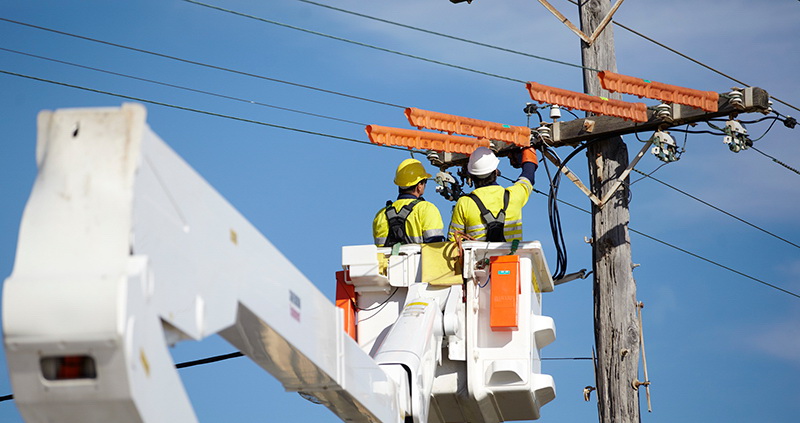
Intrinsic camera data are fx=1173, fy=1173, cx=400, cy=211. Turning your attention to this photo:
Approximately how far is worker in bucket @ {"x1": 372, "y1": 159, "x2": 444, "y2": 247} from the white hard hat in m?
0.45

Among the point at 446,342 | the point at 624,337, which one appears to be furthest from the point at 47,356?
the point at 624,337

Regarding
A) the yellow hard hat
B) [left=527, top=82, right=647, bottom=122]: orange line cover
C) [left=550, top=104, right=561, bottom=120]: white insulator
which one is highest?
[left=550, top=104, right=561, bottom=120]: white insulator

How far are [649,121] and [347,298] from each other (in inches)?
163

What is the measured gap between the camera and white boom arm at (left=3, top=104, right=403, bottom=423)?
3.32 meters

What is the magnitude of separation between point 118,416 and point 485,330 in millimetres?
5731

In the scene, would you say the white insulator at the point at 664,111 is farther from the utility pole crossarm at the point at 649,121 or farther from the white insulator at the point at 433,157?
the white insulator at the point at 433,157

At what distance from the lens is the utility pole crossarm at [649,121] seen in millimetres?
11406

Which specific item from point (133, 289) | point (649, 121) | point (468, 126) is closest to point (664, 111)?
point (649, 121)

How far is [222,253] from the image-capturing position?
4.15 metres

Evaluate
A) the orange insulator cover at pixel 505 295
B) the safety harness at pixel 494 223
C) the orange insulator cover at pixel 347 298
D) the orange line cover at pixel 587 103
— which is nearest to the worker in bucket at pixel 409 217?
the safety harness at pixel 494 223

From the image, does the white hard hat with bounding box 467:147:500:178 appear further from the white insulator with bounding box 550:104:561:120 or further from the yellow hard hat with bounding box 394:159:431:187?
the white insulator with bounding box 550:104:561:120

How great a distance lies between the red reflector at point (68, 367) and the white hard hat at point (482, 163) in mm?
7717

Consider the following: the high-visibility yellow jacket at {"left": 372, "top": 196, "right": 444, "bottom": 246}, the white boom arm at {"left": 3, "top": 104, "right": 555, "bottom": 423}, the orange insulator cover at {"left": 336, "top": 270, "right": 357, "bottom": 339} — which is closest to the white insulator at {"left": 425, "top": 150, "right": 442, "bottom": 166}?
the high-visibility yellow jacket at {"left": 372, "top": 196, "right": 444, "bottom": 246}

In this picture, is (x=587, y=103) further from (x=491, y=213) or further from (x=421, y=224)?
(x=421, y=224)
